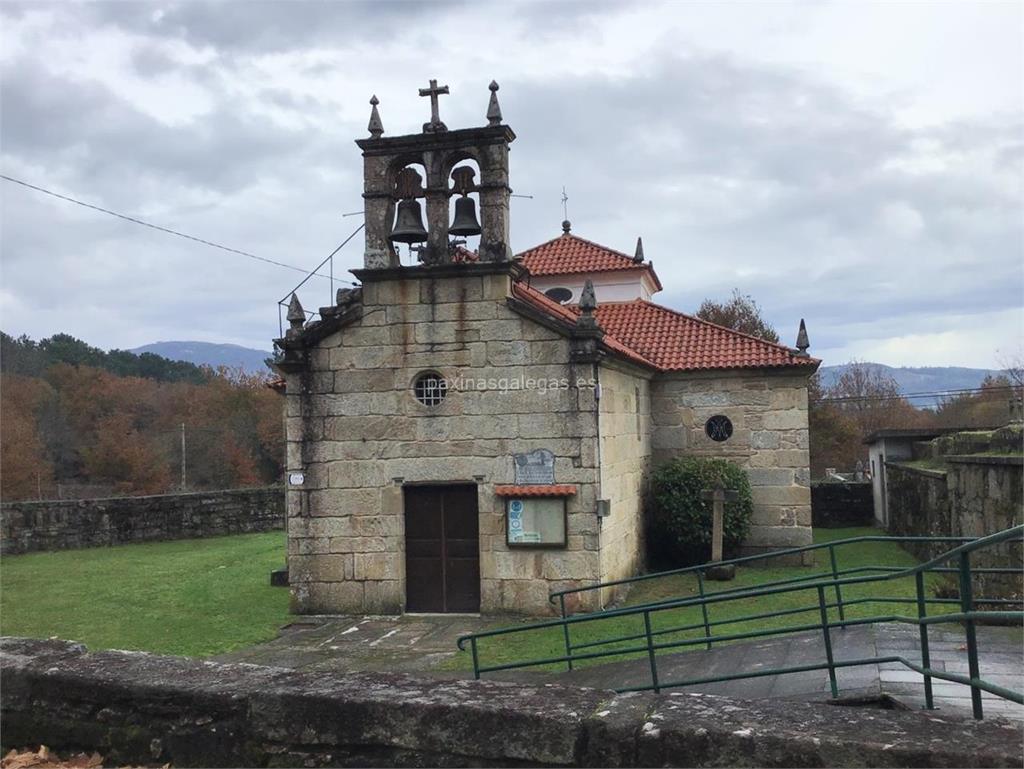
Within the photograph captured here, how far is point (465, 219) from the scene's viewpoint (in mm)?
12844

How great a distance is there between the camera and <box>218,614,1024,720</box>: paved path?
20.6 feet

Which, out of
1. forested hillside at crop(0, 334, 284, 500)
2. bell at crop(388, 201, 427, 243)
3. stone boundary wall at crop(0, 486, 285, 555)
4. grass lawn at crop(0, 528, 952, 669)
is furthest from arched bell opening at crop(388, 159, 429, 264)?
forested hillside at crop(0, 334, 284, 500)

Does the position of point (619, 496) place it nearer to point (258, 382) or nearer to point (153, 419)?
point (153, 419)

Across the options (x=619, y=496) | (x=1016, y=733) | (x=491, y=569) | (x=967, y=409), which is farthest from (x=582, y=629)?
(x=967, y=409)

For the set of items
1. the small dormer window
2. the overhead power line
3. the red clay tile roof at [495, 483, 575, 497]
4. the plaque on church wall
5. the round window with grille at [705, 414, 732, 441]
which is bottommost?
the red clay tile roof at [495, 483, 575, 497]

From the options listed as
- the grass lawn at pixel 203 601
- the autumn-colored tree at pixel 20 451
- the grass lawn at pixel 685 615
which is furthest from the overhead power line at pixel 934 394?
the autumn-colored tree at pixel 20 451

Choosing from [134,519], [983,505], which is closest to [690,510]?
[983,505]

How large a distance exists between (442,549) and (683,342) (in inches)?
302

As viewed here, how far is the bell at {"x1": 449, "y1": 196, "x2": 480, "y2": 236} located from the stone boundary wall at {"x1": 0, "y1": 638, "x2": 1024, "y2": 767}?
29.9ft

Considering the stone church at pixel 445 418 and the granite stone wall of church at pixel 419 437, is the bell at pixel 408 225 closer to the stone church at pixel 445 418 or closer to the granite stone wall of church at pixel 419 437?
the stone church at pixel 445 418

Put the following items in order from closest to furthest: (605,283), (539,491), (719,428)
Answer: (539,491)
(719,428)
(605,283)

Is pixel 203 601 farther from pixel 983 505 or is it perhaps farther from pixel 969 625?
pixel 969 625

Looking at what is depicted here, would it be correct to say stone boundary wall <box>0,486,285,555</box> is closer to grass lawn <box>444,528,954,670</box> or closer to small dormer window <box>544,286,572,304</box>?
small dormer window <box>544,286,572,304</box>

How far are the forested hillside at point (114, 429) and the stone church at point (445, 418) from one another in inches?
1179
